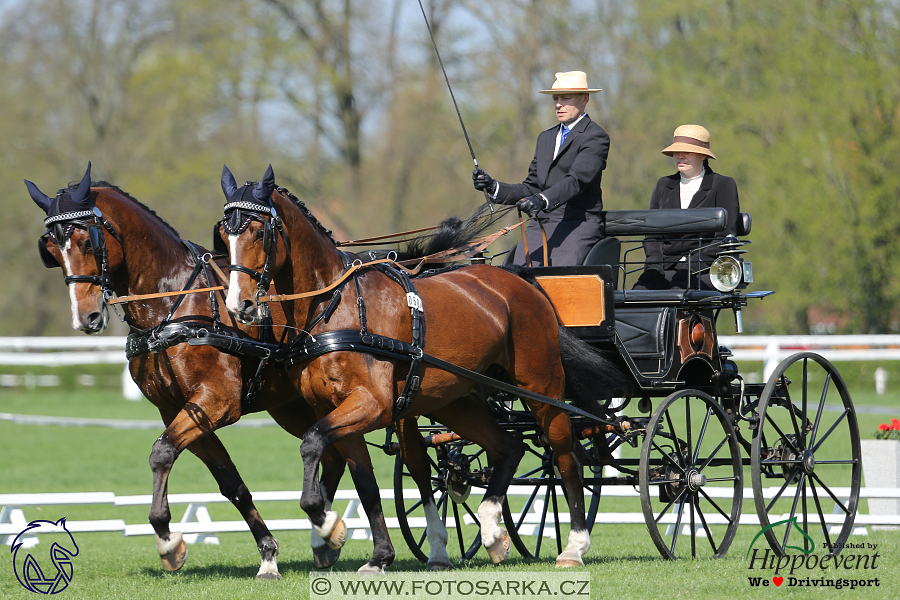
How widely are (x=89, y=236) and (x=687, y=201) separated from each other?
4152 mm

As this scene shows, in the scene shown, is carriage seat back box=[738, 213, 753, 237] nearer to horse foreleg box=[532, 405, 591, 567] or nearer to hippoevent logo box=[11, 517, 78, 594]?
Result: horse foreleg box=[532, 405, 591, 567]

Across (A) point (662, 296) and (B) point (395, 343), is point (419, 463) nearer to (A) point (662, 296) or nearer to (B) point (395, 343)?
(B) point (395, 343)

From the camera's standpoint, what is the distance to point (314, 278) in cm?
592

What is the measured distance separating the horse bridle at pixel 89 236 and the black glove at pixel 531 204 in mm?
2407

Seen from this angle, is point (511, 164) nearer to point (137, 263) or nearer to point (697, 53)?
point (697, 53)

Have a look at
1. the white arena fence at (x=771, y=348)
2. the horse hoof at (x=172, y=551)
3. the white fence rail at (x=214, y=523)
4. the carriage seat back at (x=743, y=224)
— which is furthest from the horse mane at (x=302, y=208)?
the white arena fence at (x=771, y=348)

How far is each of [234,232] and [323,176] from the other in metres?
23.9

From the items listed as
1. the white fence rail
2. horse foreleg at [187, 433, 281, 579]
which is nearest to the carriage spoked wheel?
the white fence rail

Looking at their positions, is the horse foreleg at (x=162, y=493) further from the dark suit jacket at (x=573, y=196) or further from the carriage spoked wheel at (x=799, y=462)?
the carriage spoked wheel at (x=799, y=462)

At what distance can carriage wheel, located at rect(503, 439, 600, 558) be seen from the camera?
7284mm

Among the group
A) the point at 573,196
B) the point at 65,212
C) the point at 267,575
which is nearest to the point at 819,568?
the point at 573,196

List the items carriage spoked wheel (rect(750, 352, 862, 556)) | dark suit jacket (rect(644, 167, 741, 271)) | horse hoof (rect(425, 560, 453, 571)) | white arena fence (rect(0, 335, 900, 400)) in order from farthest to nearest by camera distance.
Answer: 1. white arena fence (rect(0, 335, 900, 400))
2. dark suit jacket (rect(644, 167, 741, 271))
3. carriage spoked wheel (rect(750, 352, 862, 556))
4. horse hoof (rect(425, 560, 453, 571))

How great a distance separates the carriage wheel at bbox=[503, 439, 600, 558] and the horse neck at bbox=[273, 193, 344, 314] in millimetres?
1967

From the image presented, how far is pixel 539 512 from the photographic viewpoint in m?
9.09
